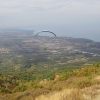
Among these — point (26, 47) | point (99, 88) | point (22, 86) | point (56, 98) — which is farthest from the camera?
point (26, 47)

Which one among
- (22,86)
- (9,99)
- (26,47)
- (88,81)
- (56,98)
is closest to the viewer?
(56,98)

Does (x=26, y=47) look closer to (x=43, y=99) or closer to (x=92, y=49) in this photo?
(x=92, y=49)

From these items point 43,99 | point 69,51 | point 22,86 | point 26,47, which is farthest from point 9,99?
point 26,47

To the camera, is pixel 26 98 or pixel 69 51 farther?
pixel 69 51

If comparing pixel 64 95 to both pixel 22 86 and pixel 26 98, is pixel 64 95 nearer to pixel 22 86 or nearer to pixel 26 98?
pixel 26 98

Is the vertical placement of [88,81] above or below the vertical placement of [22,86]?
above

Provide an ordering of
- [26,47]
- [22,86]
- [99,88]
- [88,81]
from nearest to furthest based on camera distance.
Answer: [99,88] → [88,81] → [22,86] → [26,47]

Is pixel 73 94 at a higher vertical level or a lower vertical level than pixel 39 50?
higher

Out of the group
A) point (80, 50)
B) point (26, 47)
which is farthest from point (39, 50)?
point (80, 50)

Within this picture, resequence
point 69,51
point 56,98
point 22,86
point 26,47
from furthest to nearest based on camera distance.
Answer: point 26,47 < point 69,51 < point 22,86 < point 56,98
